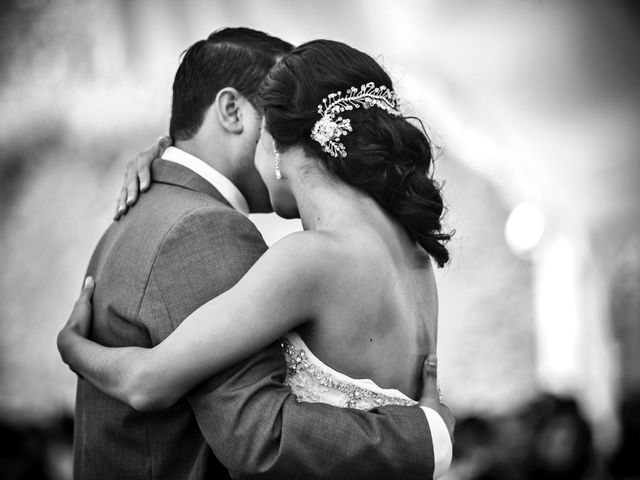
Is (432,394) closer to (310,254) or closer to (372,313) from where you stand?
(372,313)

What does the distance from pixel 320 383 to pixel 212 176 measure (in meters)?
0.72

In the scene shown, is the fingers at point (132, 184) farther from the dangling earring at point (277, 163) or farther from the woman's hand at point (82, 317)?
the dangling earring at point (277, 163)

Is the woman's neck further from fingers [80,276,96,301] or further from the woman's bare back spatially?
fingers [80,276,96,301]

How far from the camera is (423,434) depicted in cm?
188

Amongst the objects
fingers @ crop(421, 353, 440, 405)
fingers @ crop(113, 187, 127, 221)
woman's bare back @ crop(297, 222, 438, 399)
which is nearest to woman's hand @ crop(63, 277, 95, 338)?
fingers @ crop(113, 187, 127, 221)

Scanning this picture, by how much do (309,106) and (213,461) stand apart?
0.84 m

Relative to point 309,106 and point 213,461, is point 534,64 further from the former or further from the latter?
point 213,461

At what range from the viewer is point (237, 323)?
1780mm

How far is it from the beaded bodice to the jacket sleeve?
0.10 feet

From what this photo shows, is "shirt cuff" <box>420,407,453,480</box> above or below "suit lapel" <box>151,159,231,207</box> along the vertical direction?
below

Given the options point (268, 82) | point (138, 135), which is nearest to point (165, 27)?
point (138, 135)

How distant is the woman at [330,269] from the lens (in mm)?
1795

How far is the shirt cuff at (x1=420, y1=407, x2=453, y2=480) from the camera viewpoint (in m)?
1.88

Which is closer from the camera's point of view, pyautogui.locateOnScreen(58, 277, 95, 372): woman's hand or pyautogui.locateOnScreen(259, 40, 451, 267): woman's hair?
pyautogui.locateOnScreen(259, 40, 451, 267): woman's hair
